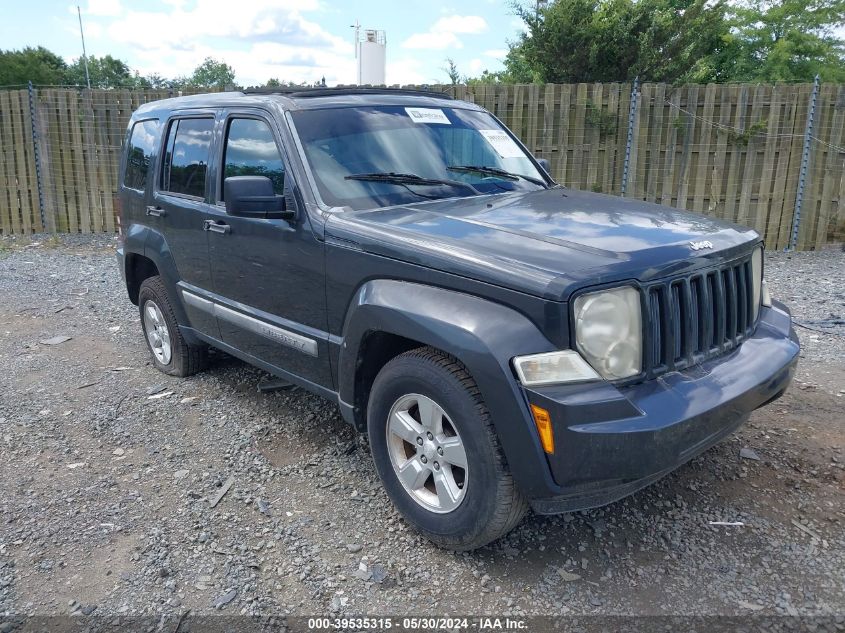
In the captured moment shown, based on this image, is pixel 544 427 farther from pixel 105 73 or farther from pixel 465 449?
pixel 105 73

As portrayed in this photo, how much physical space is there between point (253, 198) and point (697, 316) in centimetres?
220

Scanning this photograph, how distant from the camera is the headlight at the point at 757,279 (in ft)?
11.2

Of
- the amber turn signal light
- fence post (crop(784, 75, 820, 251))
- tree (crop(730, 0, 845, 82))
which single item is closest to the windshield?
the amber turn signal light

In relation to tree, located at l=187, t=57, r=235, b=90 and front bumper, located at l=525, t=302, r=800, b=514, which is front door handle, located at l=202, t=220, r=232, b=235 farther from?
tree, located at l=187, t=57, r=235, b=90

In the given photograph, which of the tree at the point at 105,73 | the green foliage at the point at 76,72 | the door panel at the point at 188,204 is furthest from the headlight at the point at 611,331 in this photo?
the tree at the point at 105,73

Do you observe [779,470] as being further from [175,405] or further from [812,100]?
[812,100]

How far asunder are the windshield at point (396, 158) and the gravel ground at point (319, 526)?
1.56 metres

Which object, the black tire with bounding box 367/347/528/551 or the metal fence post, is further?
the metal fence post

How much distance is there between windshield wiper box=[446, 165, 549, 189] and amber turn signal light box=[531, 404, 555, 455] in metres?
1.87

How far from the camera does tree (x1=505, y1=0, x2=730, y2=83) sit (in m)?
20.3

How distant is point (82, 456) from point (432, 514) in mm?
2350

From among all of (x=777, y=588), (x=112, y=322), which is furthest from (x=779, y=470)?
(x=112, y=322)

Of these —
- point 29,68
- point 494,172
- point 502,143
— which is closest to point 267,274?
point 494,172

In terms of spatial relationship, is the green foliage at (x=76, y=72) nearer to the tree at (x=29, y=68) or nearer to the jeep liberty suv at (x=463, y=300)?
the tree at (x=29, y=68)
